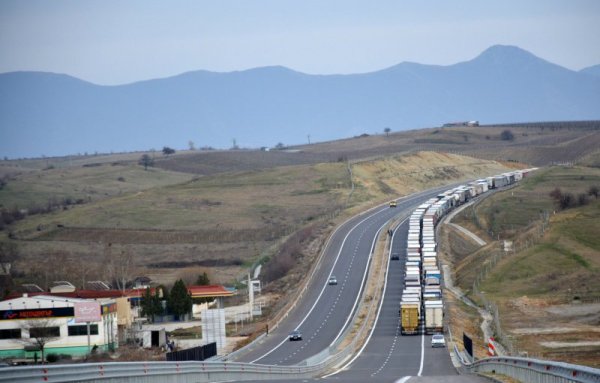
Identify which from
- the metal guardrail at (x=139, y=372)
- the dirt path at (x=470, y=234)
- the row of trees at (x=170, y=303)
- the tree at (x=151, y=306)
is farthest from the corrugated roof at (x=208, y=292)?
the metal guardrail at (x=139, y=372)

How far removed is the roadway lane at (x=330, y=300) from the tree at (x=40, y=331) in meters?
13.0

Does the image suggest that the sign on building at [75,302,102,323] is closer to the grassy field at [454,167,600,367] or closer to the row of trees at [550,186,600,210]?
the grassy field at [454,167,600,367]

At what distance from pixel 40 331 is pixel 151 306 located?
22.9 metres

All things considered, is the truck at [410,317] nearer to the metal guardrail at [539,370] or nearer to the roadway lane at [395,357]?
the roadway lane at [395,357]

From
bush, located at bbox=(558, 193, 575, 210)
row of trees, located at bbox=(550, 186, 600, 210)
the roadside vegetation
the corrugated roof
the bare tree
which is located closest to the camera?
the corrugated roof

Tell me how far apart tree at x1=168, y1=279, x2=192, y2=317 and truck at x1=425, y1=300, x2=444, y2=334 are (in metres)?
26.1

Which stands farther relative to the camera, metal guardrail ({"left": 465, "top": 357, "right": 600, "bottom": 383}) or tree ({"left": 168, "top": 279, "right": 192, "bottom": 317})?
tree ({"left": 168, "top": 279, "right": 192, "bottom": 317})

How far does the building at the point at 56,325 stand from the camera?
227ft

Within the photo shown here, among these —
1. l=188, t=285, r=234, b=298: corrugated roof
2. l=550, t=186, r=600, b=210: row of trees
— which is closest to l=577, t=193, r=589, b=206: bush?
l=550, t=186, r=600, b=210: row of trees

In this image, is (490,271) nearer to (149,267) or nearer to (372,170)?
(149,267)

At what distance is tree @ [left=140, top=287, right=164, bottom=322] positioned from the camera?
93125 mm

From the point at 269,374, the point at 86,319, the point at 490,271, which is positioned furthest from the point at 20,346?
the point at 490,271

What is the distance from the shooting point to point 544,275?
308 ft

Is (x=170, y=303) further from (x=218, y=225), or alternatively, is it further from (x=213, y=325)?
(x=218, y=225)
